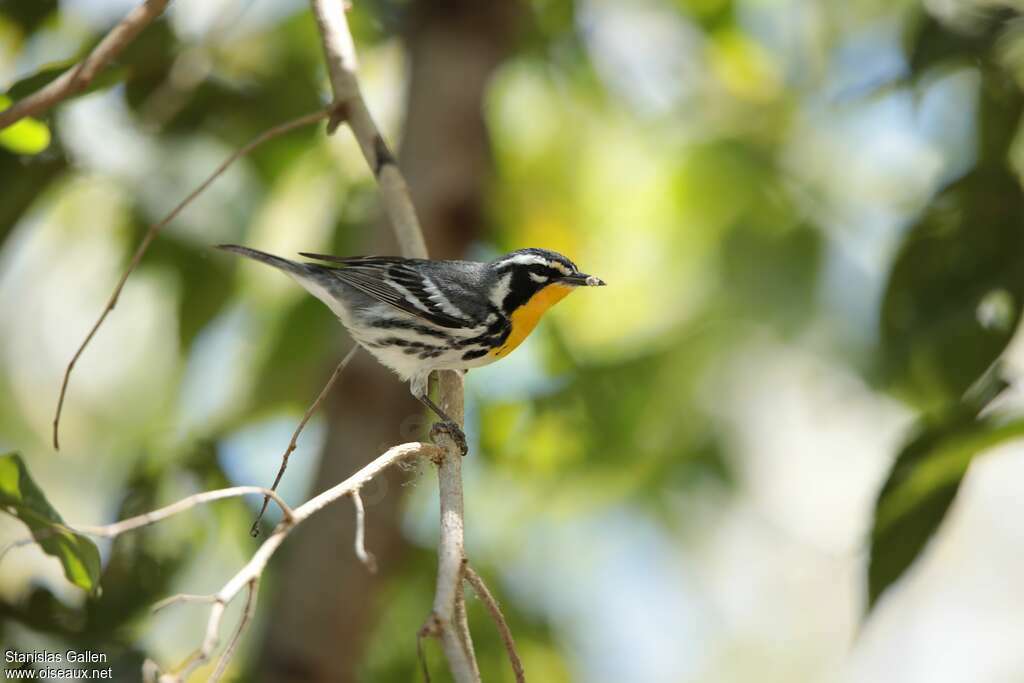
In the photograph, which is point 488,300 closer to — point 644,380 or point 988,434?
point 644,380

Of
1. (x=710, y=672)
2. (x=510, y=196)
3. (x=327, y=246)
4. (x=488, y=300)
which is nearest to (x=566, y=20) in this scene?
(x=510, y=196)

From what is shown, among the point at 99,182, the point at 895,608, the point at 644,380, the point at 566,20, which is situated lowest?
the point at 895,608

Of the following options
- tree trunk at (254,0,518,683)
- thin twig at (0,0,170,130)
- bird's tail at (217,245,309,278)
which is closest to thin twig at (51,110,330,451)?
thin twig at (0,0,170,130)

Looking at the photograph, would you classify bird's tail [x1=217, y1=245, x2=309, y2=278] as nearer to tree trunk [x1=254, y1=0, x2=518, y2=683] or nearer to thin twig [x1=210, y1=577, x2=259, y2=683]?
tree trunk [x1=254, y1=0, x2=518, y2=683]

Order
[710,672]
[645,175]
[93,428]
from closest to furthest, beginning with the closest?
[93,428], [645,175], [710,672]

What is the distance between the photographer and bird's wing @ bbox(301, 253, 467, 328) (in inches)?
108

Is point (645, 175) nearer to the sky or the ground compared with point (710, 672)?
→ nearer to the sky

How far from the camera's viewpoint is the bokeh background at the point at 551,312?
94.2 inches

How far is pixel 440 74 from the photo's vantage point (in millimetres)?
3256

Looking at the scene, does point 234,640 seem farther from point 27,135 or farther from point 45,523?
point 27,135

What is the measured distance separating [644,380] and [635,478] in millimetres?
356

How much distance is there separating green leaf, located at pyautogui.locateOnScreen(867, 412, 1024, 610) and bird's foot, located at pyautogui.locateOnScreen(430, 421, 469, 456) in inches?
31.6

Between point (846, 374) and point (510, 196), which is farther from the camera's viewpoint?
point (510, 196)

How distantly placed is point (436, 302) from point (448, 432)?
2.83ft
